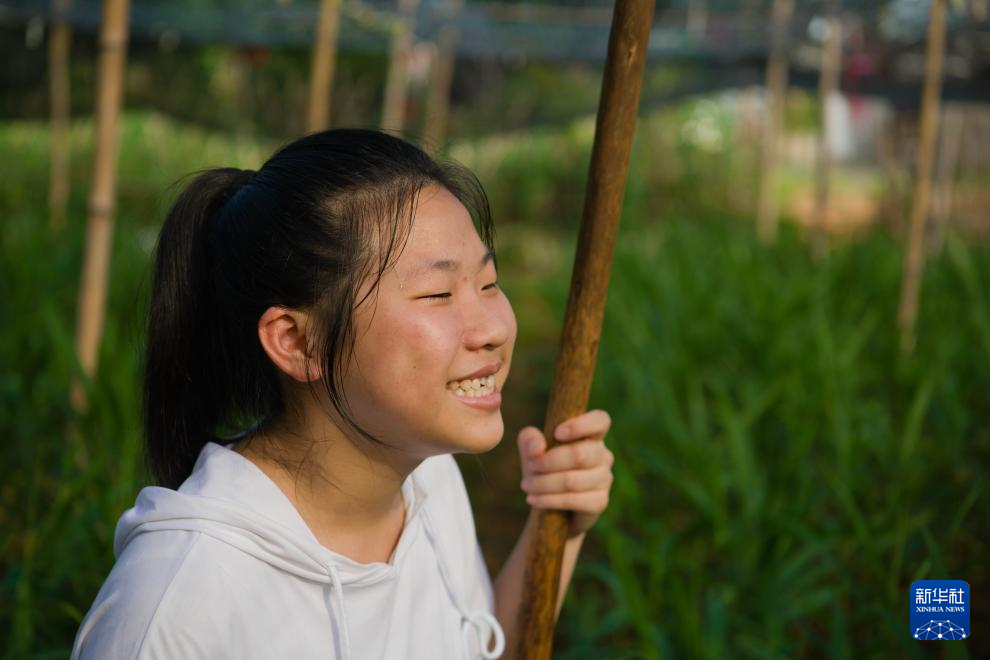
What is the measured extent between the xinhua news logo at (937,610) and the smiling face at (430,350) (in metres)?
1.00

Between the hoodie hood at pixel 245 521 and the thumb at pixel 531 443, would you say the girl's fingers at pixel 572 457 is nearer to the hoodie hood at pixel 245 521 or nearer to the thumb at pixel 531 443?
the thumb at pixel 531 443

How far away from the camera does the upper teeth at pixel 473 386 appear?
99 centimetres

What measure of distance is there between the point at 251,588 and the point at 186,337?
0.32 m

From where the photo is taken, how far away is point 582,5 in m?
8.35

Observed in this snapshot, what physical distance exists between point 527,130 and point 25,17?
404cm

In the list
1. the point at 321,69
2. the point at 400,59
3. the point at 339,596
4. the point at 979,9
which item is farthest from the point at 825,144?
the point at 339,596

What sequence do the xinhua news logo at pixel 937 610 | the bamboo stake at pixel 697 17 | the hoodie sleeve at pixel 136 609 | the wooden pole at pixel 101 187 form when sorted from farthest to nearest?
1. the bamboo stake at pixel 697 17
2. the wooden pole at pixel 101 187
3. the xinhua news logo at pixel 937 610
4. the hoodie sleeve at pixel 136 609

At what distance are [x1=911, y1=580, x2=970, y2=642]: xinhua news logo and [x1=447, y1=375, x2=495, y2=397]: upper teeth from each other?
989 mm

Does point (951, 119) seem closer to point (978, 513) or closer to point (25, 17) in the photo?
point (978, 513)

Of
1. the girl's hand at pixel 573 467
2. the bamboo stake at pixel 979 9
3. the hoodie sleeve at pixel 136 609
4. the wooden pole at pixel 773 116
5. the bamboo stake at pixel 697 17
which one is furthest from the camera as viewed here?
the bamboo stake at pixel 697 17

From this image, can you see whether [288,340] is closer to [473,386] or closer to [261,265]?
[261,265]

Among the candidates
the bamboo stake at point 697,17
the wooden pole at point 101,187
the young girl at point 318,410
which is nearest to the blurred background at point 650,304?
the wooden pole at point 101,187

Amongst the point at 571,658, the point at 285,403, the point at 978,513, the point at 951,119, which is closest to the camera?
the point at 285,403

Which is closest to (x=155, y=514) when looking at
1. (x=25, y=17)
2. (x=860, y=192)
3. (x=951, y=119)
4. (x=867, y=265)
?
(x=867, y=265)
